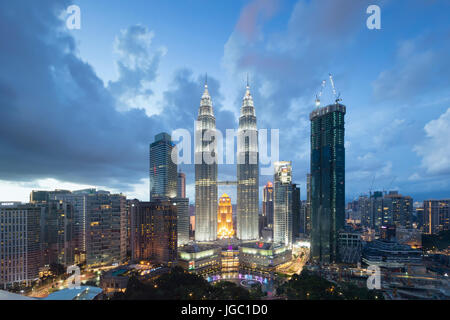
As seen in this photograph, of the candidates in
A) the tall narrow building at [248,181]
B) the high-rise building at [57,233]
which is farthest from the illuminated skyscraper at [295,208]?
the high-rise building at [57,233]

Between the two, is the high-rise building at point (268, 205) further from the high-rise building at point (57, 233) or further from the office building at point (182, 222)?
the high-rise building at point (57, 233)

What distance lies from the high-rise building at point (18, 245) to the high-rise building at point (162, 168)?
1806 cm

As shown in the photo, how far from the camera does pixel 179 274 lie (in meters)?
8.98

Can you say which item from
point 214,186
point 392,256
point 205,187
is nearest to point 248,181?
point 214,186

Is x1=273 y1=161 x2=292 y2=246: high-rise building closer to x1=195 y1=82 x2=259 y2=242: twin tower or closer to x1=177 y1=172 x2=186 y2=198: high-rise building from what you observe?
x1=195 y1=82 x2=259 y2=242: twin tower

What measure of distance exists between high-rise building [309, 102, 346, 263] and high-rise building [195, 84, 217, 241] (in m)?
11.7

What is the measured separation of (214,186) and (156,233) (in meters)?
10.9

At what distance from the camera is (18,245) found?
44.0 ft

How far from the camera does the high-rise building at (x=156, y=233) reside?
54.5 feet

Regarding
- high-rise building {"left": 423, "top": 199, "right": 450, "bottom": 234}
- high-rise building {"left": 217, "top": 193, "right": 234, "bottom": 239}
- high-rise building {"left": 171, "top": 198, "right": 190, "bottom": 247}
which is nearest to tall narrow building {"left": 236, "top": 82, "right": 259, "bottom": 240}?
high-rise building {"left": 217, "top": 193, "right": 234, "bottom": 239}

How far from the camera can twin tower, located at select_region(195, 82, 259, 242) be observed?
26.0 meters
